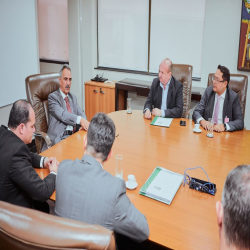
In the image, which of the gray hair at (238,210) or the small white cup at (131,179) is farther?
the small white cup at (131,179)

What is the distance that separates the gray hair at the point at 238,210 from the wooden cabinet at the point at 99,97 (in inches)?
163

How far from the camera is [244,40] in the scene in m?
4.02

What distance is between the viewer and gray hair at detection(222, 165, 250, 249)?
0.88 metres

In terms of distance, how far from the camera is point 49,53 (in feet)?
24.3

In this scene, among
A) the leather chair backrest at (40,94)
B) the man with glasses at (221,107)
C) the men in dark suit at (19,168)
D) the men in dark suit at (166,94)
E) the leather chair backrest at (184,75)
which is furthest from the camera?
the leather chair backrest at (184,75)

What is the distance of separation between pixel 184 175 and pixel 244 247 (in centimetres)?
109

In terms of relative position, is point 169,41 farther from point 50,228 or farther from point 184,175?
point 50,228

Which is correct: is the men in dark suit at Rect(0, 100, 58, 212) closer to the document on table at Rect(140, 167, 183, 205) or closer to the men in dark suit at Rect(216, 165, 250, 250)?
the document on table at Rect(140, 167, 183, 205)

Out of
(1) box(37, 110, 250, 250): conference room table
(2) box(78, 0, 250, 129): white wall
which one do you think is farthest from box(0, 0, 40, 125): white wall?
(2) box(78, 0, 250, 129): white wall

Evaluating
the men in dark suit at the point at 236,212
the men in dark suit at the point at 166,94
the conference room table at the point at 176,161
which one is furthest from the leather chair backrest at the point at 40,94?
the men in dark suit at the point at 236,212

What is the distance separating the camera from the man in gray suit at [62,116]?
2930 mm

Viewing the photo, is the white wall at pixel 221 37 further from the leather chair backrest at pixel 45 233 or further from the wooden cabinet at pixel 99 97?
the leather chair backrest at pixel 45 233

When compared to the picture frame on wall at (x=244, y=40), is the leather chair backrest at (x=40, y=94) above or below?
below

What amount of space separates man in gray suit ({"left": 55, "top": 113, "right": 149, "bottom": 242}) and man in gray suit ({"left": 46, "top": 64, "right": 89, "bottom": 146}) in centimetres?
148
